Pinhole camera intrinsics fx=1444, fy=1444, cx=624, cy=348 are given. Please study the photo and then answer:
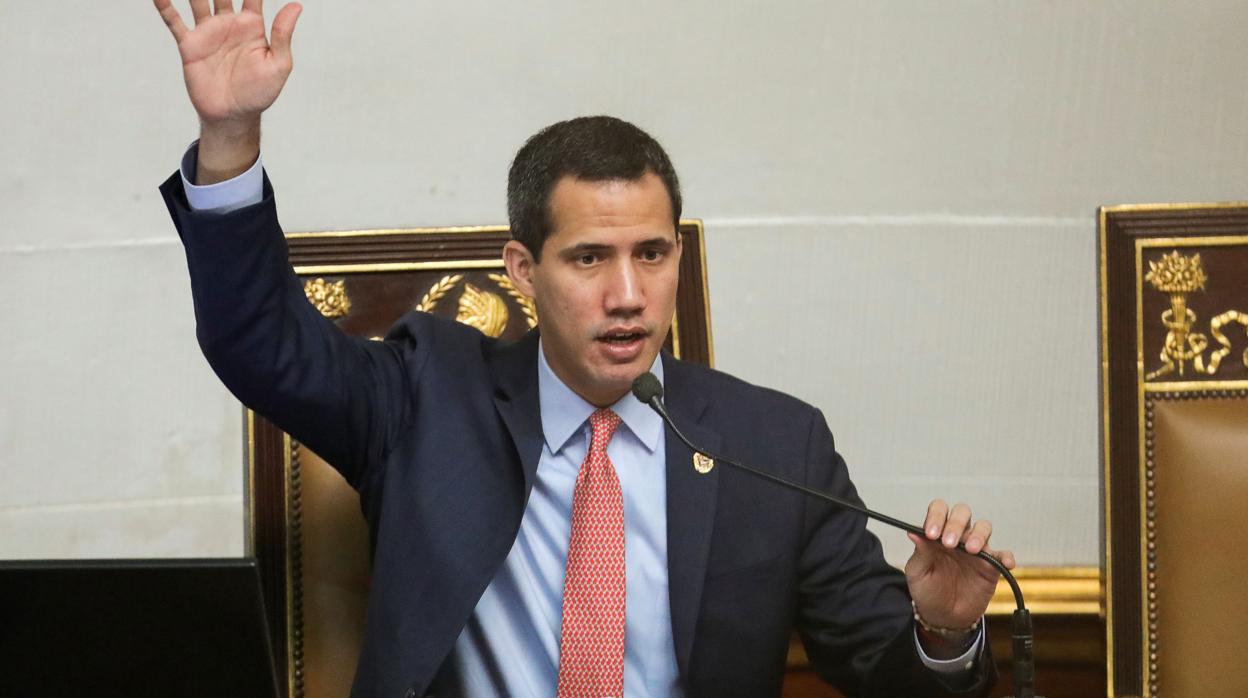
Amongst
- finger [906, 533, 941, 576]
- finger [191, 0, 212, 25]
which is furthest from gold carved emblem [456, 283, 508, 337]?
finger [906, 533, 941, 576]

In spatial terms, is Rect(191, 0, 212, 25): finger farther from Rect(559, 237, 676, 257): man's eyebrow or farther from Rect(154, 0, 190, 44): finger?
Rect(559, 237, 676, 257): man's eyebrow

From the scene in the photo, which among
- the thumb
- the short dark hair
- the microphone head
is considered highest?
the short dark hair

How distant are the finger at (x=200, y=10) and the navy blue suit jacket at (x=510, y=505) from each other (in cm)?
29

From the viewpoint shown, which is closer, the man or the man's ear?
the man

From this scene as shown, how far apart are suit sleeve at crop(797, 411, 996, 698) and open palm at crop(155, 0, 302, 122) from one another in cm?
87

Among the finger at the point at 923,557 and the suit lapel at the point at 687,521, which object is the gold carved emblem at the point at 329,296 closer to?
the suit lapel at the point at 687,521

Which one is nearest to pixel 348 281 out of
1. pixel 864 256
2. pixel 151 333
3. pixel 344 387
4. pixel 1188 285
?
pixel 344 387

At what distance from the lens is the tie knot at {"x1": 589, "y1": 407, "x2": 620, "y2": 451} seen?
1920mm

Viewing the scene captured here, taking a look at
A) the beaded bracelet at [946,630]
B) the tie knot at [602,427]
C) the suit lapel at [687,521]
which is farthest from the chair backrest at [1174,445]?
the tie knot at [602,427]

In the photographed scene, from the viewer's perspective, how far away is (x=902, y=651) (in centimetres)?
179

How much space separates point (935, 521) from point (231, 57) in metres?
0.93

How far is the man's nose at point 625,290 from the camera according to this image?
1.81 metres

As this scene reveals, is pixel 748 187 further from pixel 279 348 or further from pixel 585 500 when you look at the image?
pixel 279 348

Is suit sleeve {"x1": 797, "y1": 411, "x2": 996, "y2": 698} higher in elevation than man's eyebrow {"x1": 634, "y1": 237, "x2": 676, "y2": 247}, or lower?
lower
